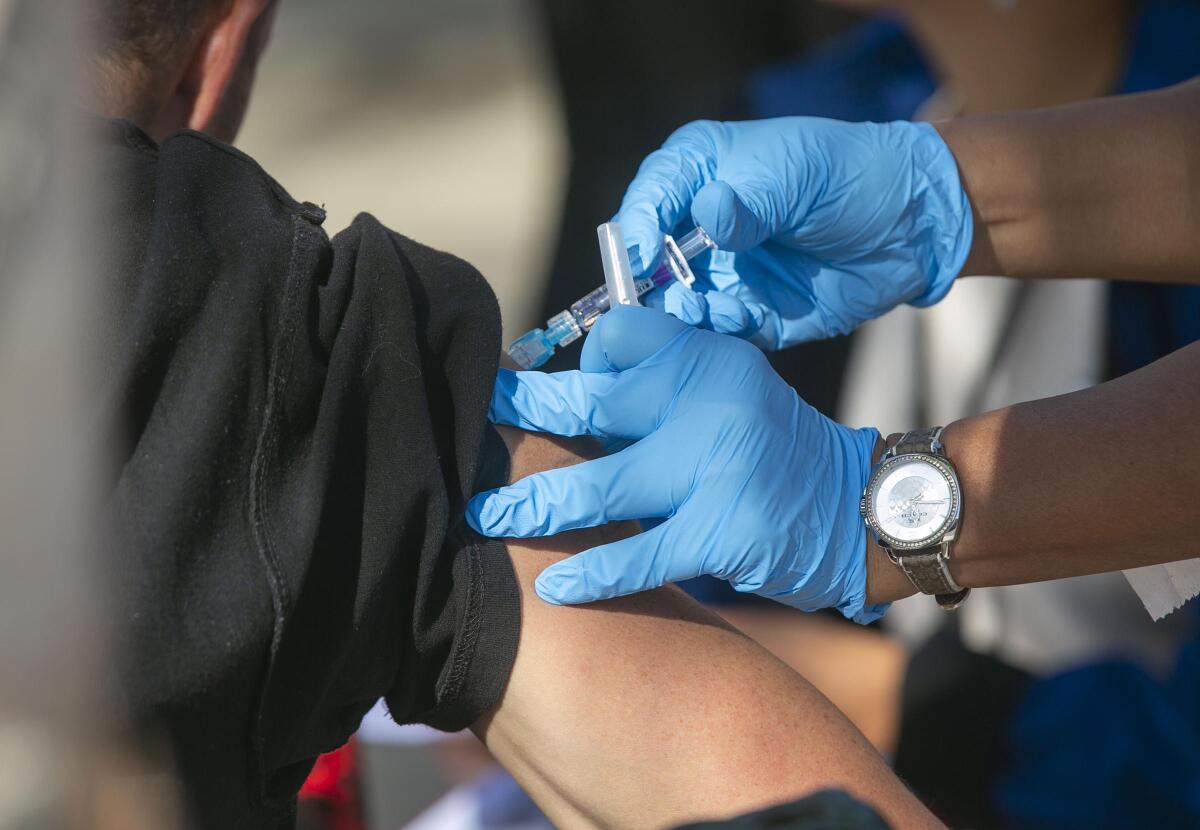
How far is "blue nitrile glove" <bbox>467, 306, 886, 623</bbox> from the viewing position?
3.70 feet

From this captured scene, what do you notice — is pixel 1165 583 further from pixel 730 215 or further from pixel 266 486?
pixel 266 486

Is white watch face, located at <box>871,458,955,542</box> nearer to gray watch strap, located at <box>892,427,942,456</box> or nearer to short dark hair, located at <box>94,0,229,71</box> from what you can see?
gray watch strap, located at <box>892,427,942,456</box>

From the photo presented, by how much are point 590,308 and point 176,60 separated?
509mm

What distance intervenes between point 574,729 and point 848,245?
73 centimetres

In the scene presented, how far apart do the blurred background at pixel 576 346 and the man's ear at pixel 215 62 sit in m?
0.95

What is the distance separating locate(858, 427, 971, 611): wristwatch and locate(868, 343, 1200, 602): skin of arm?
0.07 feet

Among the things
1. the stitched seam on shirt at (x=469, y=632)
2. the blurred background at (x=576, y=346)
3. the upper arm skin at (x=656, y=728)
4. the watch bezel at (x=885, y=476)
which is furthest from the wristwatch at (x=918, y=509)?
the blurred background at (x=576, y=346)

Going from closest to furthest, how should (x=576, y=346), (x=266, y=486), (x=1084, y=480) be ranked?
(x=266, y=486), (x=1084, y=480), (x=576, y=346)

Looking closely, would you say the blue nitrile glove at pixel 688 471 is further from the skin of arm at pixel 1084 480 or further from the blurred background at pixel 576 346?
the blurred background at pixel 576 346

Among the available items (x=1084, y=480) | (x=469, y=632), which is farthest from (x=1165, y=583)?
(x=469, y=632)

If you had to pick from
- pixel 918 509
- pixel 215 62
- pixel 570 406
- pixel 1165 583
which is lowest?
pixel 1165 583

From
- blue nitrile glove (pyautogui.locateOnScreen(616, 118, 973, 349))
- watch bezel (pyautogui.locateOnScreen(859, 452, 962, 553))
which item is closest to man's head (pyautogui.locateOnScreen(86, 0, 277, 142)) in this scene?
blue nitrile glove (pyautogui.locateOnScreen(616, 118, 973, 349))

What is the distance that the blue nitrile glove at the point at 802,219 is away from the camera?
4.42 ft

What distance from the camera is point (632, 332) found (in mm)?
1199
